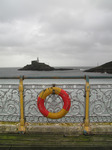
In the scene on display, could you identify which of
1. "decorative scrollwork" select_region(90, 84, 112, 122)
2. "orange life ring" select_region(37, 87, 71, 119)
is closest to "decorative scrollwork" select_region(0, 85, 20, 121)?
"orange life ring" select_region(37, 87, 71, 119)

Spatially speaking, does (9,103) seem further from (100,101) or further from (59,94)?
(100,101)

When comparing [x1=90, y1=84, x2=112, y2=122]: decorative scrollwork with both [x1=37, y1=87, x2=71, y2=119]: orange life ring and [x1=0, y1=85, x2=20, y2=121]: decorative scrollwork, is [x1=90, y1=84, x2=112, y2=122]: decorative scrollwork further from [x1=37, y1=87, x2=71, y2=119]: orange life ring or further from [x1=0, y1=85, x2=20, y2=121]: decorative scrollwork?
[x1=0, y1=85, x2=20, y2=121]: decorative scrollwork

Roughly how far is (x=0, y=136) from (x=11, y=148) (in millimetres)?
463

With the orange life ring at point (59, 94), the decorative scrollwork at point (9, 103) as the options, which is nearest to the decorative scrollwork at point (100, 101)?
the orange life ring at point (59, 94)

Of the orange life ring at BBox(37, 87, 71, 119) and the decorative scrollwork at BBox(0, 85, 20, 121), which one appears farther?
the decorative scrollwork at BBox(0, 85, 20, 121)

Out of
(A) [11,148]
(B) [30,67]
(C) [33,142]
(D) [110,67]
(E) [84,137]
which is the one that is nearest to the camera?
(A) [11,148]

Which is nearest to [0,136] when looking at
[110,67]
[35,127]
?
[35,127]

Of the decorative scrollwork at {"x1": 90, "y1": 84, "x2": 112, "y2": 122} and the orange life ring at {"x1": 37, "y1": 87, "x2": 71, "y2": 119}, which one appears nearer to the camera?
the orange life ring at {"x1": 37, "y1": 87, "x2": 71, "y2": 119}

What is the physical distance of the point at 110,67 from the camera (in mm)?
75188

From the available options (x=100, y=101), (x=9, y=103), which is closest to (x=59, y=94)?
(x=100, y=101)

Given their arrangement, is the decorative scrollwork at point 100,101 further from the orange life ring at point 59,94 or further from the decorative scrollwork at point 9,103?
the decorative scrollwork at point 9,103

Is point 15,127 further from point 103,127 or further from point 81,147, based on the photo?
point 103,127

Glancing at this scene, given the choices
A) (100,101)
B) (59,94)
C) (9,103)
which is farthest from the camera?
(9,103)

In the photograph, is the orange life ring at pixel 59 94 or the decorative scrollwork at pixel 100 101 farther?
the decorative scrollwork at pixel 100 101
